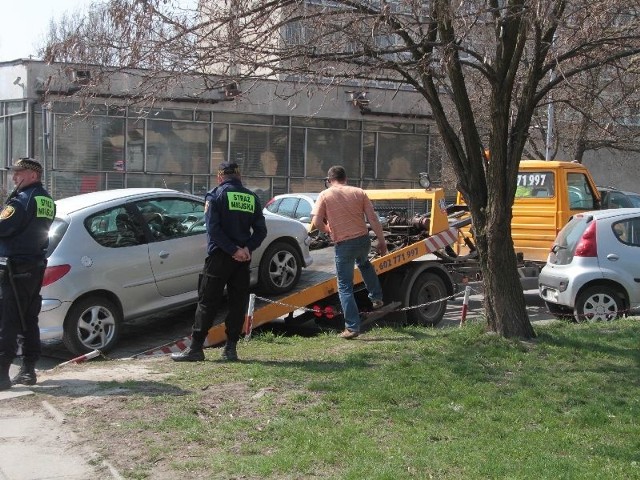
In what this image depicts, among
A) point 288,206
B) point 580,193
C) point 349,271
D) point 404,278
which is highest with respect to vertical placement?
point 580,193

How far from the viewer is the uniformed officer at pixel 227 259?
7.70 metres

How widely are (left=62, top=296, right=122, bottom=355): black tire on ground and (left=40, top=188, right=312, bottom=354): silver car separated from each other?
0.01 meters

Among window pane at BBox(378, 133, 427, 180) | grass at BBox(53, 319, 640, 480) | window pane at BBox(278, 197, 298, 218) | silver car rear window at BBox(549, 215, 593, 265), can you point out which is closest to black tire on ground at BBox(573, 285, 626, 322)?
silver car rear window at BBox(549, 215, 593, 265)

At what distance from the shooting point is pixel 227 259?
7.73m

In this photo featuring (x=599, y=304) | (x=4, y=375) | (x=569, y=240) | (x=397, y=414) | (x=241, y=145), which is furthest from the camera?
(x=241, y=145)

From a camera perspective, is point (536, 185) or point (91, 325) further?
point (536, 185)

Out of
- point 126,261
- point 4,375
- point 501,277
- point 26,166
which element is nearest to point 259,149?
point 126,261

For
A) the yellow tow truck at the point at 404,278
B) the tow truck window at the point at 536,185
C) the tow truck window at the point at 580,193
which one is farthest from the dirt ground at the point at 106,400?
the tow truck window at the point at 580,193

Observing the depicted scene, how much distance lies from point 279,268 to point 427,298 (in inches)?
82.1

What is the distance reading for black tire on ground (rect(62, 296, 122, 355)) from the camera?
883cm

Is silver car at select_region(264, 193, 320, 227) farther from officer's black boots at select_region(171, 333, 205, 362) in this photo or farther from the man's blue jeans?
officer's black boots at select_region(171, 333, 205, 362)

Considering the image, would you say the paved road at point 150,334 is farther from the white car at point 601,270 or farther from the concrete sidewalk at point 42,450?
the concrete sidewalk at point 42,450

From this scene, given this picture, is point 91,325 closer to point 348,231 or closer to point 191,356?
point 191,356

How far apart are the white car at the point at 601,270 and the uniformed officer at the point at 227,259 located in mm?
4950
